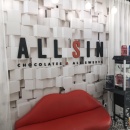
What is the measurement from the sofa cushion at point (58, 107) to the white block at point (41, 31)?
92cm

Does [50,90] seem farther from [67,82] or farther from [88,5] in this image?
[88,5]

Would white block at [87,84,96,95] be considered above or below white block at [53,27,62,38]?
below

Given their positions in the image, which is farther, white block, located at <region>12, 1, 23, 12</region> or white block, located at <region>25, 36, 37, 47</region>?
white block, located at <region>25, 36, 37, 47</region>

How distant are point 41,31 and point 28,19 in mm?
249

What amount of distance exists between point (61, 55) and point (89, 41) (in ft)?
2.14

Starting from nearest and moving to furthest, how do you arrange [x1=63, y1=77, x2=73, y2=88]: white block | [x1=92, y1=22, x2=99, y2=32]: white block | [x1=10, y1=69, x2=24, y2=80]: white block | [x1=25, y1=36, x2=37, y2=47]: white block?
1. [x1=10, y1=69, x2=24, y2=80]: white block
2. [x1=25, y1=36, x2=37, y2=47]: white block
3. [x1=63, y1=77, x2=73, y2=88]: white block
4. [x1=92, y1=22, x2=99, y2=32]: white block

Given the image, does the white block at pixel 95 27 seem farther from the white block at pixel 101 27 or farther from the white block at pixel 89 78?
the white block at pixel 89 78

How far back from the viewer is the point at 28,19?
2.30 metres

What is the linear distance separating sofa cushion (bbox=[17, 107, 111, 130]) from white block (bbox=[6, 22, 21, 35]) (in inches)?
49.6

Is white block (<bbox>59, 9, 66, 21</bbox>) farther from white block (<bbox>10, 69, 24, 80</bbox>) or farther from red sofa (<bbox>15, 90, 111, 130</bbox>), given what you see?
red sofa (<bbox>15, 90, 111, 130</bbox>)

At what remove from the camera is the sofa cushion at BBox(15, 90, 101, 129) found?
2235mm

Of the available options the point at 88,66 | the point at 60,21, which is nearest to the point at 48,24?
the point at 60,21

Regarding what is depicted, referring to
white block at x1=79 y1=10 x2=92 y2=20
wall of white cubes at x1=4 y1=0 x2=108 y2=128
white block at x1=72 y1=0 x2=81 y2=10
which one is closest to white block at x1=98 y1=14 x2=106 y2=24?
wall of white cubes at x1=4 y1=0 x2=108 y2=128

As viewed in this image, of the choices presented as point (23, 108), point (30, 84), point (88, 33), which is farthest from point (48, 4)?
point (23, 108)
